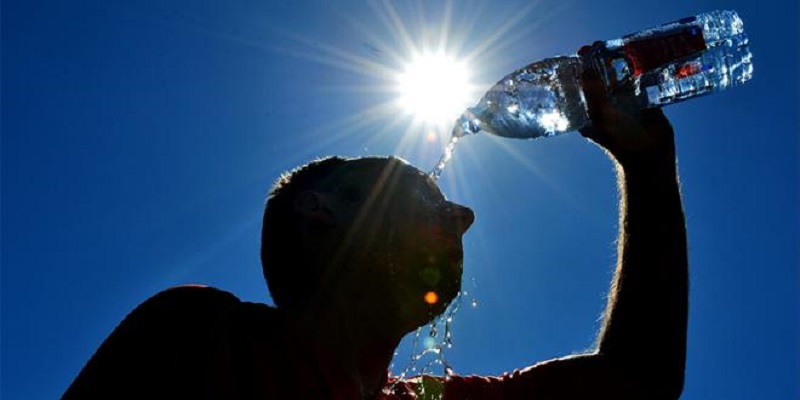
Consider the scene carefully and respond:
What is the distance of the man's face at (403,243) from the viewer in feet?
10.1

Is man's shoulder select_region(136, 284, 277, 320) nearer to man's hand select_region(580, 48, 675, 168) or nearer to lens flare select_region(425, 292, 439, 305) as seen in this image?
lens flare select_region(425, 292, 439, 305)

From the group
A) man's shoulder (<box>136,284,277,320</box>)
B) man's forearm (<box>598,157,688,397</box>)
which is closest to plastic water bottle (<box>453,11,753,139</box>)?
man's forearm (<box>598,157,688,397</box>)

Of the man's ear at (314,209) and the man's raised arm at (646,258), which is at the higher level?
the man's ear at (314,209)

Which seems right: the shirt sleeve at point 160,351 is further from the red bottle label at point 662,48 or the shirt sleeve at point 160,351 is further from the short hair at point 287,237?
the red bottle label at point 662,48

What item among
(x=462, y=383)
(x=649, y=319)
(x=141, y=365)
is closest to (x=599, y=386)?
(x=649, y=319)

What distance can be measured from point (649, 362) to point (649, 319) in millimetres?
194

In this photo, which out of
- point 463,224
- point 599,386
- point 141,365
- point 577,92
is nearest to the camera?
point 141,365

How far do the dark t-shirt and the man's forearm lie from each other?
1.30 metres

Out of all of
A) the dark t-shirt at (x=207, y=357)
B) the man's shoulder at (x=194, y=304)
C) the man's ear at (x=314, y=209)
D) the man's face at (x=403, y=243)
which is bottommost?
the dark t-shirt at (x=207, y=357)

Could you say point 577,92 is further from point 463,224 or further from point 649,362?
point 649,362

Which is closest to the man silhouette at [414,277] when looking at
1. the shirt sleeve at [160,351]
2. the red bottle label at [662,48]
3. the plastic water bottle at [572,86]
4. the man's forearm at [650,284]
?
the man's forearm at [650,284]

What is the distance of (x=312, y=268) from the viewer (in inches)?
122

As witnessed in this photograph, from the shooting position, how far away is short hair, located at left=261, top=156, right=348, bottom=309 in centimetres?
308

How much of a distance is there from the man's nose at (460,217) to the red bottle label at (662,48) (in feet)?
4.27
